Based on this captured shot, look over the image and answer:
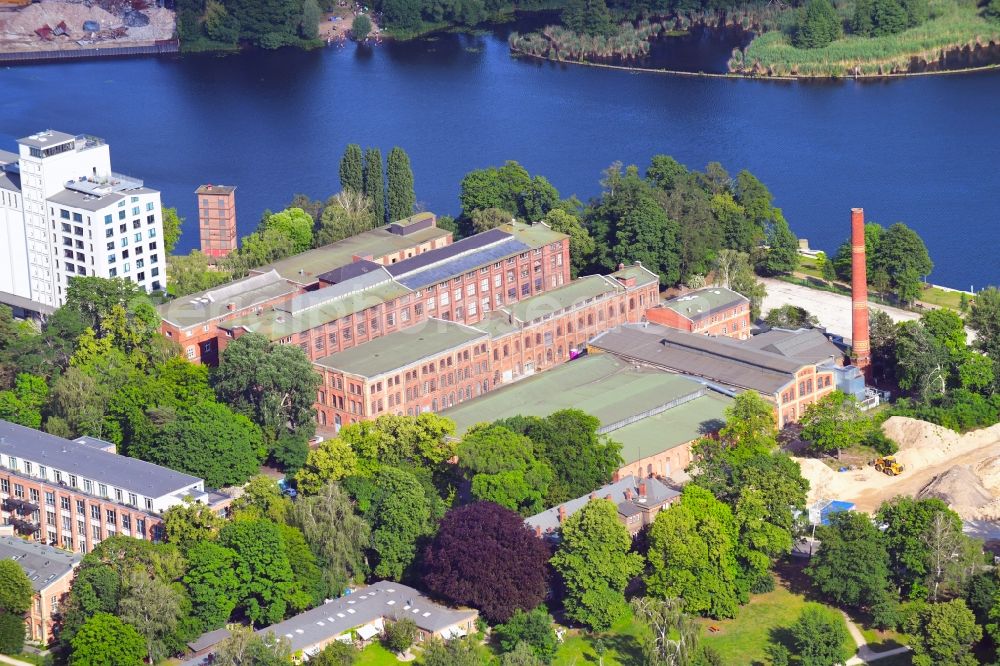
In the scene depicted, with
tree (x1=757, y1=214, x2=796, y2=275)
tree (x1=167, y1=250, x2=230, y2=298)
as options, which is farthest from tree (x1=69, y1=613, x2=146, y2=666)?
tree (x1=757, y1=214, x2=796, y2=275)

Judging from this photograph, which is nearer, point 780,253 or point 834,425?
point 834,425

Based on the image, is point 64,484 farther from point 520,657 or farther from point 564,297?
point 564,297

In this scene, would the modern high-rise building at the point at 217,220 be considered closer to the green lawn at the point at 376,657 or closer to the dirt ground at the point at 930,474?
the dirt ground at the point at 930,474

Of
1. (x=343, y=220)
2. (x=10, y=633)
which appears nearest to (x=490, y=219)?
(x=343, y=220)

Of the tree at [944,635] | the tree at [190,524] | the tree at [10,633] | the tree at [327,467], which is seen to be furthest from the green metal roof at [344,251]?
the tree at [944,635]

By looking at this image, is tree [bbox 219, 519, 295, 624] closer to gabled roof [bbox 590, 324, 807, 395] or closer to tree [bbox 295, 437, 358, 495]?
tree [bbox 295, 437, 358, 495]

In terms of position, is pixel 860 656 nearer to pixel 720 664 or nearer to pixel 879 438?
pixel 720 664

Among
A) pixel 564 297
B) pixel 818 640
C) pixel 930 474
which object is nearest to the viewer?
pixel 818 640

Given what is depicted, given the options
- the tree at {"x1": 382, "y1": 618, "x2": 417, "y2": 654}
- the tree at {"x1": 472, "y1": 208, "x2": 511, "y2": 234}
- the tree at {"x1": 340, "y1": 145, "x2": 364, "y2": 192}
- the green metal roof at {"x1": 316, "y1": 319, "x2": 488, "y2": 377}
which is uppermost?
the tree at {"x1": 340, "y1": 145, "x2": 364, "y2": 192}
